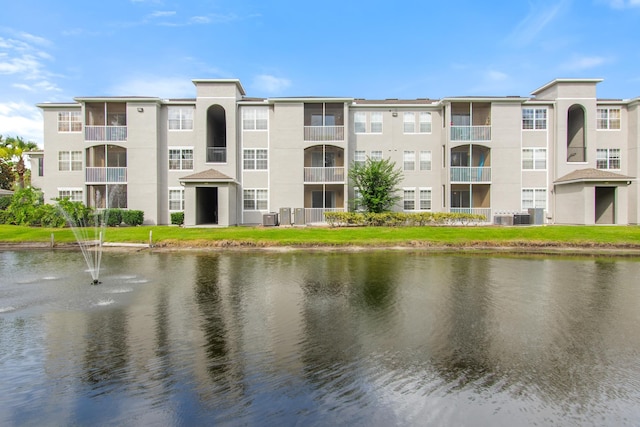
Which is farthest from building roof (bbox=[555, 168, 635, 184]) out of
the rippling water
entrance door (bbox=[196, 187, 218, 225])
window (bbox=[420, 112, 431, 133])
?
entrance door (bbox=[196, 187, 218, 225])

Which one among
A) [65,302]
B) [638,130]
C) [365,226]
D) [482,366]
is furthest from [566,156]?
[65,302]

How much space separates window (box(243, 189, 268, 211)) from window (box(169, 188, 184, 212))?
562 centimetres

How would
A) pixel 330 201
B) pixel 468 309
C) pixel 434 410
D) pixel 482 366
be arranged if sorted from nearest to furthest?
pixel 434 410, pixel 482 366, pixel 468 309, pixel 330 201

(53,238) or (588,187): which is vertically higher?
(588,187)

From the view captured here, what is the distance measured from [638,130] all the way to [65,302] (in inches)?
1683

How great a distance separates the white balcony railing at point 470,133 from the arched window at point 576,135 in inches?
323

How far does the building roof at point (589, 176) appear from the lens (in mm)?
30781

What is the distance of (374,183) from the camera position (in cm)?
3178

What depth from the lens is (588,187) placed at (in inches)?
1231

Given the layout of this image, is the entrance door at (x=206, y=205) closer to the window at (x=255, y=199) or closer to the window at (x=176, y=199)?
the window at (x=176, y=199)

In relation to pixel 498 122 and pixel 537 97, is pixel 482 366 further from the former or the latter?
pixel 537 97

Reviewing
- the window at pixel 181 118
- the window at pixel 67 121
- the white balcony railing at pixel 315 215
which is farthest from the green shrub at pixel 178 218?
the window at pixel 67 121

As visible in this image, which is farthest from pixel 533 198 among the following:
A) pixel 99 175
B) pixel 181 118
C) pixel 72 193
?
pixel 72 193

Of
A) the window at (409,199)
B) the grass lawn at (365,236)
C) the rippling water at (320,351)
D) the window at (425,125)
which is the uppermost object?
the window at (425,125)
